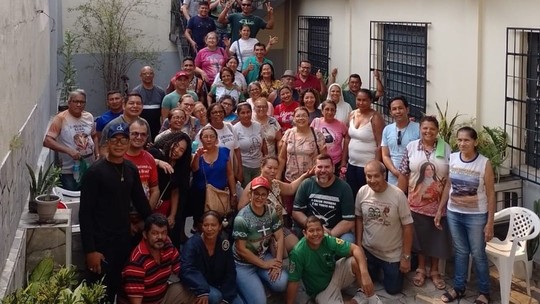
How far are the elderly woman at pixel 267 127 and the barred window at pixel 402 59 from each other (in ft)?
8.83

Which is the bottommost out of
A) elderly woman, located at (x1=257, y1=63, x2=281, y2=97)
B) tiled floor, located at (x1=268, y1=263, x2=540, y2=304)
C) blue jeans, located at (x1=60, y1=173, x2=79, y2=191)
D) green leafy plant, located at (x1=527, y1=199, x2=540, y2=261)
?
tiled floor, located at (x1=268, y1=263, x2=540, y2=304)

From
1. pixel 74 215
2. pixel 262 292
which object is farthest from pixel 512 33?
pixel 74 215

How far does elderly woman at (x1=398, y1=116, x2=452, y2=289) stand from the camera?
6828 millimetres

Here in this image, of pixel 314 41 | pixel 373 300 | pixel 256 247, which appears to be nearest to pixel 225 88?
pixel 256 247

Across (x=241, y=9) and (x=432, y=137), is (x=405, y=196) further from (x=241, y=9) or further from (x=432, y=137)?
(x=241, y=9)

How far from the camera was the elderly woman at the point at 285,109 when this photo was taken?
28.2ft

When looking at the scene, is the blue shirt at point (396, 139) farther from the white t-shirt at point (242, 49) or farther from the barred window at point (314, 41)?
the barred window at point (314, 41)

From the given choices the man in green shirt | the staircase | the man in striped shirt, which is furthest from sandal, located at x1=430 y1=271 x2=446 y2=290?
the staircase

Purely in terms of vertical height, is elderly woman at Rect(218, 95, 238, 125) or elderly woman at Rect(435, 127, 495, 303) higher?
elderly woman at Rect(218, 95, 238, 125)

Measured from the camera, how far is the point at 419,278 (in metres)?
7.08

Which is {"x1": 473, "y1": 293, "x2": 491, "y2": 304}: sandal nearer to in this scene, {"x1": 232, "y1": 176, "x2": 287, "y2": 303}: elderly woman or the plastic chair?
the plastic chair

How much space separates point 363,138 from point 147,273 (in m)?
3.18

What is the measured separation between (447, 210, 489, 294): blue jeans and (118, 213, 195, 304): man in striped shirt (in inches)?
108

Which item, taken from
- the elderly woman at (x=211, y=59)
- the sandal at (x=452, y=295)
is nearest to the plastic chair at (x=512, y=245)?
the sandal at (x=452, y=295)
